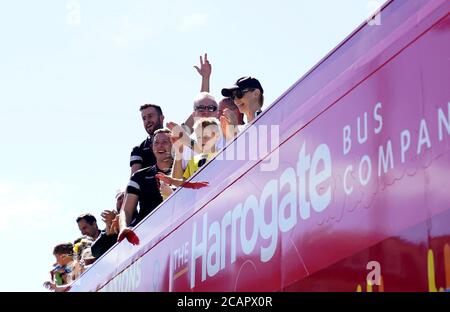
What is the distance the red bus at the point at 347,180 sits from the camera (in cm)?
335

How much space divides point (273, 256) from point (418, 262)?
4.21ft

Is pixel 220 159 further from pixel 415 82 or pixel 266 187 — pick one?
pixel 415 82

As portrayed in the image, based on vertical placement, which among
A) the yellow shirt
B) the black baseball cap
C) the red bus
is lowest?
the red bus

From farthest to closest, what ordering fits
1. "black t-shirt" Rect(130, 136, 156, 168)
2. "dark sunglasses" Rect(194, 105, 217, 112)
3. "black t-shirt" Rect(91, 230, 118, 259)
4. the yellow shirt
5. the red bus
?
1. "black t-shirt" Rect(91, 230, 118, 259)
2. "black t-shirt" Rect(130, 136, 156, 168)
3. "dark sunglasses" Rect(194, 105, 217, 112)
4. the yellow shirt
5. the red bus

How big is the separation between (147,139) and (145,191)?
0.89m

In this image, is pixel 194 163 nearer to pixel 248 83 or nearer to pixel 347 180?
pixel 248 83

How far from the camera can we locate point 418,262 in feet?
10.8

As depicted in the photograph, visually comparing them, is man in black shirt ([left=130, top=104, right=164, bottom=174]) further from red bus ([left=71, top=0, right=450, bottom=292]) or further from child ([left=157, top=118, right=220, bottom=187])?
red bus ([left=71, top=0, right=450, bottom=292])

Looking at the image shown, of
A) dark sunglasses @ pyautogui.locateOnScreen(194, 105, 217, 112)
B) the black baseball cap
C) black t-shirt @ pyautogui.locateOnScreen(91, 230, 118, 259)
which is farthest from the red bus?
black t-shirt @ pyautogui.locateOnScreen(91, 230, 118, 259)

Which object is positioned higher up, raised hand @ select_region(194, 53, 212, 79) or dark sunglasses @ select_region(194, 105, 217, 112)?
raised hand @ select_region(194, 53, 212, 79)

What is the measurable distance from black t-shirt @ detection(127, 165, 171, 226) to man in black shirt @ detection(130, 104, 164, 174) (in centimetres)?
62

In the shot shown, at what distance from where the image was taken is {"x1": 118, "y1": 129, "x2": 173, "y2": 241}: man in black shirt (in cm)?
719

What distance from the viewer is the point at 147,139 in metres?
8.05

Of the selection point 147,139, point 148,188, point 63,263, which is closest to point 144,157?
point 147,139
